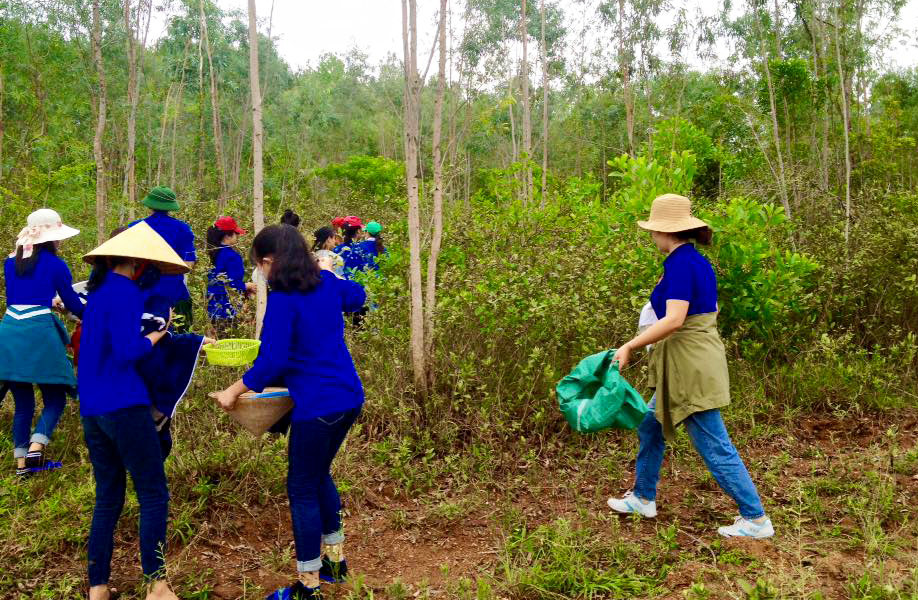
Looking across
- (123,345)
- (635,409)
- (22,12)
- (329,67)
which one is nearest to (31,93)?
(22,12)

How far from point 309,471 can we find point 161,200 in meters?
2.75

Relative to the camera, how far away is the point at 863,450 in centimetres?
462

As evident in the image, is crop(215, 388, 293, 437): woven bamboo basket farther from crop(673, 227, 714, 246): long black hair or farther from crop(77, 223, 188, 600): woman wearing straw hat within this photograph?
crop(673, 227, 714, 246): long black hair

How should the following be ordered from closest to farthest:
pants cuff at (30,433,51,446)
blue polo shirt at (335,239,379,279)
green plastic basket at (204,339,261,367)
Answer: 1. green plastic basket at (204,339,261,367)
2. pants cuff at (30,433,51,446)
3. blue polo shirt at (335,239,379,279)

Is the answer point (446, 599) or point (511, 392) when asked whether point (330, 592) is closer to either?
point (446, 599)

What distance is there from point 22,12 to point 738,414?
529 inches

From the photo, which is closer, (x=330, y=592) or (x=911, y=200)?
(x=330, y=592)

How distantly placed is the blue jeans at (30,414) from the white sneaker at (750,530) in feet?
12.8

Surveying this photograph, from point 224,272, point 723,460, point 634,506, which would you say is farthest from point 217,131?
point 723,460

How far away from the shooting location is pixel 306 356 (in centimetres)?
277

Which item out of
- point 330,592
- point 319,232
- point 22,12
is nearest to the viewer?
point 330,592

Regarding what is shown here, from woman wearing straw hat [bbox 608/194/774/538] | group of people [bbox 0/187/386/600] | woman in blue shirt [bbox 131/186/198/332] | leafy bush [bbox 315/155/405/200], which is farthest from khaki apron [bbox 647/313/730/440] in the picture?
leafy bush [bbox 315/155/405/200]

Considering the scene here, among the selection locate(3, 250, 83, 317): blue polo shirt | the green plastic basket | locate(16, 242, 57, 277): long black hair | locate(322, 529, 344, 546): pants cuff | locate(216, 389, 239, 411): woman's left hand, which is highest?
locate(16, 242, 57, 277): long black hair

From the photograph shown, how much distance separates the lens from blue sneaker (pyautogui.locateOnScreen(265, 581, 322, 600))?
284 centimetres
